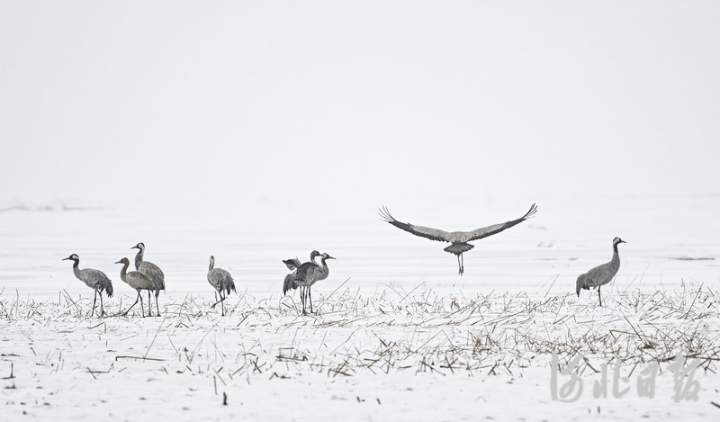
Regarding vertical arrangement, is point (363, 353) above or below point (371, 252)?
below

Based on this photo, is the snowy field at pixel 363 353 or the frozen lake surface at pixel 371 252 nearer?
the snowy field at pixel 363 353

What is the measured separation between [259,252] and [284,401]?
842 inches

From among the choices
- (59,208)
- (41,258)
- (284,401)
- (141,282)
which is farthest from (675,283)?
(59,208)

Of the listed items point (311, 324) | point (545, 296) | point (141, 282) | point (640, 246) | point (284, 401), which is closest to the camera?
point (284, 401)

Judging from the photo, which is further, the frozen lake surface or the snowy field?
the frozen lake surface

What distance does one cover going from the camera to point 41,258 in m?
25.6

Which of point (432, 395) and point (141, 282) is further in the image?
point (141, 282)

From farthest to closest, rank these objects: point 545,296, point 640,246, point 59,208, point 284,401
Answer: point 59,208, point 640,246, point 545,296, point 284,401

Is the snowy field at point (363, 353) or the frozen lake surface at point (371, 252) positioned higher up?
the frozen lake surface at point (371, 252)

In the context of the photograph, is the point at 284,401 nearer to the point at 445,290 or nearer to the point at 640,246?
the point at 445,290

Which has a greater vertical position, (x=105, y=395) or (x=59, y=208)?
(x=59, y=208)

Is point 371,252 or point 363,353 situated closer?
point 363,353

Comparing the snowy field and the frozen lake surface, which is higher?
the frozen lake surface

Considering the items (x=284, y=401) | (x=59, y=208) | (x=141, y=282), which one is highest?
(x=59, y=208)
